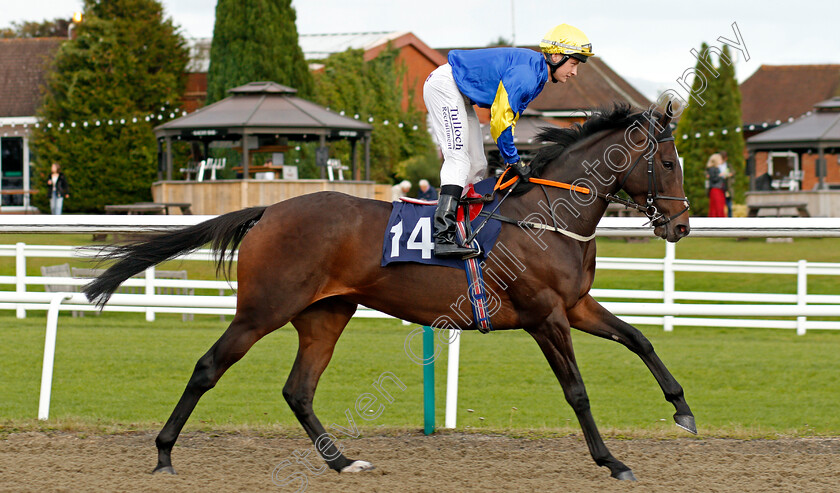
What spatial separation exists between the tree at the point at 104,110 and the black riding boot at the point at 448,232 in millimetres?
18720

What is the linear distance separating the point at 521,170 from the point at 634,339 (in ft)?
2.93

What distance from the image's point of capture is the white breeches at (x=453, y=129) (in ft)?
13.8

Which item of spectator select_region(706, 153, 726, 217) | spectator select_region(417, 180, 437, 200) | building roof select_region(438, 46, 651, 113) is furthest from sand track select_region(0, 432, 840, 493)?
building roof select_region(438, 46, 651, 113)

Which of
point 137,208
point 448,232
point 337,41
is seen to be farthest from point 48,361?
point 337,41

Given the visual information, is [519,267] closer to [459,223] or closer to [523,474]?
[459,223]

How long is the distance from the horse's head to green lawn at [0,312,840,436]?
123 centimetres

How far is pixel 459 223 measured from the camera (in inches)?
163

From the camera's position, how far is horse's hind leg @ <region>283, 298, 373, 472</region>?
429 centimetres

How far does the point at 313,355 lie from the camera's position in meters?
4.40

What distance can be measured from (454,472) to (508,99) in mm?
1600

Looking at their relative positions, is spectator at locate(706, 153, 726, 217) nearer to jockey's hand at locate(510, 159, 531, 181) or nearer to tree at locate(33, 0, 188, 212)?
jockey's hand at locate(510, 159, 531, 181)

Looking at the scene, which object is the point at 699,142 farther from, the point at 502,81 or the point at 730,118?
the point at 502,81

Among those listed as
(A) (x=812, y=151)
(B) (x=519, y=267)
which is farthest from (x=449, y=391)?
(A) (x=812, y=151)

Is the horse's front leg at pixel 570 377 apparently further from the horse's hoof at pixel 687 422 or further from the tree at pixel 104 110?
the tree at pixel 104 110
